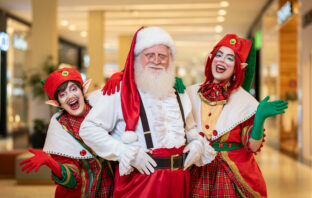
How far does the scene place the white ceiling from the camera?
501 inches

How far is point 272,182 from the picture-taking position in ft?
21.1

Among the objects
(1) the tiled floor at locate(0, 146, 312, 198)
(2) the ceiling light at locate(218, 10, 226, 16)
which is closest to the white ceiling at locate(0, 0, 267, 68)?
(2) the ceiling light at locate(218, 10, 226, 16)

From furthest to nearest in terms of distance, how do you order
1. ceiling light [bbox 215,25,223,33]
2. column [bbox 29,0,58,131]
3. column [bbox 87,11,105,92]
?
ceiling light [bbox 215,25,223,33] < column [bbox 87,11,105,92] < column [bbox 29,0,58,131]

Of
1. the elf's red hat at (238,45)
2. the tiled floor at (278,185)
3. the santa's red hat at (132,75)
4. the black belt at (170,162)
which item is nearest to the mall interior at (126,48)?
the tiled floor at (278,185)

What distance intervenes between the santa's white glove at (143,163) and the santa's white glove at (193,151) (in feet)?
0.72

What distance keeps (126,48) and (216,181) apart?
53.3ft

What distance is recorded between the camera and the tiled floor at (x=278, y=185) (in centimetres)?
568

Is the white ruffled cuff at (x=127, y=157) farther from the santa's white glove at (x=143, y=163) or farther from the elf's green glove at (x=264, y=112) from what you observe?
the elf's green glove at (x=264, y=112)

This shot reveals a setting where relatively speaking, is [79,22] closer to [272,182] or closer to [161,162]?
[272,182]

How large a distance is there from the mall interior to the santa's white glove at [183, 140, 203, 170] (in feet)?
11.4

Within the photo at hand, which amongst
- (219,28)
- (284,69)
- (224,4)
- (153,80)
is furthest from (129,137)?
(219,28)

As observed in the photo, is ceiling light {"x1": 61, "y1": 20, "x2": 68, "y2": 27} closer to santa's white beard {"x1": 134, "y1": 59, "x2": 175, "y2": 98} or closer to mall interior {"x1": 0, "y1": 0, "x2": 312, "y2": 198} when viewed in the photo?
mall interior {"x1": 0, "y1": 0, "x2": 312, "y2": 198}

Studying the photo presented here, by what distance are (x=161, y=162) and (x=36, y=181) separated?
4380mm

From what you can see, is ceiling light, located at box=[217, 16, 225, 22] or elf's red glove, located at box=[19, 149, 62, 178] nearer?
elf's red glove, located at box=[19, 149, 62, 178]
